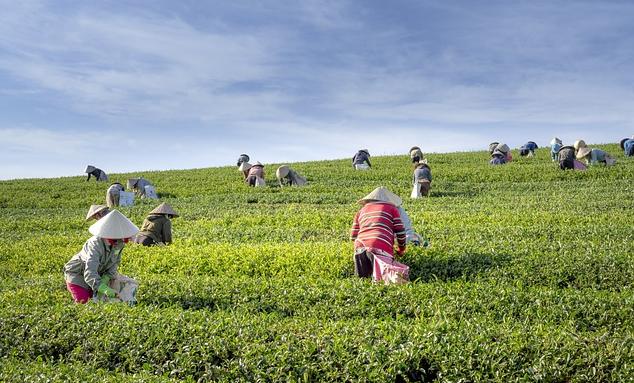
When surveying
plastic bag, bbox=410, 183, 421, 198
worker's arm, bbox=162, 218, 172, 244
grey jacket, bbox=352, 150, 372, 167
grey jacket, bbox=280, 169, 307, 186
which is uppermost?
grey jacket, bbox=352, 150, 372, 167

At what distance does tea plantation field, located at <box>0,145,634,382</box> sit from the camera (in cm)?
653

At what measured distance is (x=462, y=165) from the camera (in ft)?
122

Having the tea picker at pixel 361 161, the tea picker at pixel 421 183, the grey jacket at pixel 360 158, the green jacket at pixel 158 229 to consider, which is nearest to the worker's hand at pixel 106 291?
the green jacket at pixel 158 229

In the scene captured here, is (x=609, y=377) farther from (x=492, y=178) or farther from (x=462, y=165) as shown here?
(x=462, y=165)

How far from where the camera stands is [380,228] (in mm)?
10805

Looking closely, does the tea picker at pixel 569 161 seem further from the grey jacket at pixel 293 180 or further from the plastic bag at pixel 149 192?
the plastic bag at pixel 149 192

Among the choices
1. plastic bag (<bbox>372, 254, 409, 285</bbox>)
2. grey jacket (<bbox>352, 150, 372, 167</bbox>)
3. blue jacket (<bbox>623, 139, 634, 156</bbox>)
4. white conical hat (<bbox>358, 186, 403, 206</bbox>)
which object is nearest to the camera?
plastic bag (<bbox>372, 254, 409, 285</bbox>)

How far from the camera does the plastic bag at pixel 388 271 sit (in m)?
10.0

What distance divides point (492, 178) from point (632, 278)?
21.0m

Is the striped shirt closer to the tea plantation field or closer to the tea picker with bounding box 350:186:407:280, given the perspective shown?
the tea picker with bounding box 350:186:407:280

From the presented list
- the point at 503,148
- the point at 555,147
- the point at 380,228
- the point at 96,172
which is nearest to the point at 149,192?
the point at 96,172

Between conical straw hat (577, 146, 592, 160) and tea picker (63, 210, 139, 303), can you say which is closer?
tea picker (63, 210, 139, 303)

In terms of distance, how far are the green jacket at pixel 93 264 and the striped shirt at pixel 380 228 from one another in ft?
14.1

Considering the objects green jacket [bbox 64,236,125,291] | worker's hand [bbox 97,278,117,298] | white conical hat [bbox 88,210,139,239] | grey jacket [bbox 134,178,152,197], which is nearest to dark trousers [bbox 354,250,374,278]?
white conical hat [bbox 88,210,139,239]
